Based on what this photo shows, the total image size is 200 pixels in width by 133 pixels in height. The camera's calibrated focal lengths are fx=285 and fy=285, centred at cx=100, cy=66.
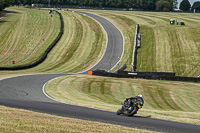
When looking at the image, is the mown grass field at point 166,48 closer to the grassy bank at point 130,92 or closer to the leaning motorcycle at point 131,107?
the grassy bank at point 130,92

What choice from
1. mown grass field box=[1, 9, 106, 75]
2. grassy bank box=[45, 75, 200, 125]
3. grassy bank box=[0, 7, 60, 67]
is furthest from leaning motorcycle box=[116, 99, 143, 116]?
grassy bank box=[0, 7, 60, 67]

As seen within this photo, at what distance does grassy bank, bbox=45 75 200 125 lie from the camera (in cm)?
2828

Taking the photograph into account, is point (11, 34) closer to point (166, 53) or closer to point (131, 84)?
point (166, 53)

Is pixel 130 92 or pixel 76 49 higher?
pixel 130 92

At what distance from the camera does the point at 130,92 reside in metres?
33.5

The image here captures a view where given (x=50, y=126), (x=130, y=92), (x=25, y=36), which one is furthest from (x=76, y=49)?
(x=50, y=126)

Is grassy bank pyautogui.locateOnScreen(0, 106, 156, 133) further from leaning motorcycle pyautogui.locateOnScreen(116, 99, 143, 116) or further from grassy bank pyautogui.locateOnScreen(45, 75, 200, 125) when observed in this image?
grassy bank pyautogui.locateOnScreen(45, 75, 200, 125)

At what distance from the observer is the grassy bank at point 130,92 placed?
28281mm

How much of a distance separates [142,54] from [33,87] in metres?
35.9

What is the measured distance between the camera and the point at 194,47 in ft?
210

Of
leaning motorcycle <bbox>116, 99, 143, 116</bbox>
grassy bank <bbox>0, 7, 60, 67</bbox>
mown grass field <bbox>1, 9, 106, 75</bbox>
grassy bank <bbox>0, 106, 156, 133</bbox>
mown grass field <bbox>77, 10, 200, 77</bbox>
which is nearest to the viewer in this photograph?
grassy bank <bbox>0, 106, 156, 133</bbox>

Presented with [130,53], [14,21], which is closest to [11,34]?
[14,21]

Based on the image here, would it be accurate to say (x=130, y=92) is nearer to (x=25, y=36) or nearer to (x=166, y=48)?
(x=166, y=48)

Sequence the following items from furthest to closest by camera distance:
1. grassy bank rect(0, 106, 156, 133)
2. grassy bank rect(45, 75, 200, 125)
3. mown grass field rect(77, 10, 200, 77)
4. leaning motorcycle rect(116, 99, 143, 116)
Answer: mown grass field rect(77, 10, 200, 77)
grassy bank rect(45, 75, 200, 125)
leaning motorcycle rect(116, 99, 143, 116)
grassy bank rect(0, 106, 156, 133)
